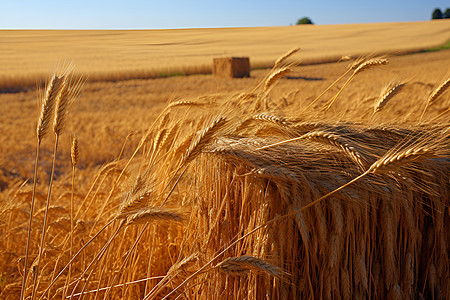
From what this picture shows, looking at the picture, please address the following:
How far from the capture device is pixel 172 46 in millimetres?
20312

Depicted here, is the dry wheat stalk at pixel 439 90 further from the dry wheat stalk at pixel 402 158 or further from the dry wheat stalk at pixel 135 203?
the dry wheat stalk at pixel 135 203

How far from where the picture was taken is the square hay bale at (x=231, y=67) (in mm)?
13938

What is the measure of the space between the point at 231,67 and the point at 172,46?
742 cm

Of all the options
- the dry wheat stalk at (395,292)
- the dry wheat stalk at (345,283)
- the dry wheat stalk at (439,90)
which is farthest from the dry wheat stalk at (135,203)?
the dry wheat stalk at (439,90)

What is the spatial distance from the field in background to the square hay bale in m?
1.81

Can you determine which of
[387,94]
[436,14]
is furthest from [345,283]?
[436,14]

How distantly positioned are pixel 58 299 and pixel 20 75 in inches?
484

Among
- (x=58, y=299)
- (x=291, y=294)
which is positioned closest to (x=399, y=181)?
(x=291, y=294)

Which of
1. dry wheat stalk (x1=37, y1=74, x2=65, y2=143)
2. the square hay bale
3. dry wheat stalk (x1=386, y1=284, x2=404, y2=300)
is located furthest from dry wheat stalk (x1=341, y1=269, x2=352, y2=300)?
the square hay bale

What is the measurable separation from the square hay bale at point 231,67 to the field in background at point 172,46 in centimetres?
181

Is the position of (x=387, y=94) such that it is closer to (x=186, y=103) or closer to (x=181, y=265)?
(x=186, y=103)

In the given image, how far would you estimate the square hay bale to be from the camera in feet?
45.7

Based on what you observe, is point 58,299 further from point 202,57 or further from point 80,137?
point 202,57

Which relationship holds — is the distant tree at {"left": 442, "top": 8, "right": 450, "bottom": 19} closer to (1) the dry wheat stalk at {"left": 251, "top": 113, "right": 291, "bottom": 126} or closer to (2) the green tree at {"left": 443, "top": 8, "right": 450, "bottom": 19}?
(2) the green tree at {"left": 443, "top": 8, "right": 450, "bottom": 19}
